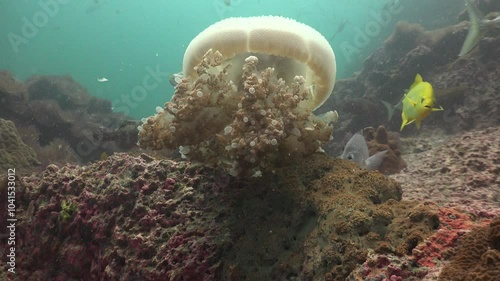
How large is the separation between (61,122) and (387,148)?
1244 cm

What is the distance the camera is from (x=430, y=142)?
721 cm

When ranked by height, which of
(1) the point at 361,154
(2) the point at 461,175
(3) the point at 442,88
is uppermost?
(3) the point at 442,88

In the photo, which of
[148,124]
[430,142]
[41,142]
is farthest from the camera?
[41,142]

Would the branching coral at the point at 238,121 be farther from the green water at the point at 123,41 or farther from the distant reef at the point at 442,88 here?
the green water at the point at 123,41

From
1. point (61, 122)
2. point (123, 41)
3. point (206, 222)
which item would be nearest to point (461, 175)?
point (206, 222)

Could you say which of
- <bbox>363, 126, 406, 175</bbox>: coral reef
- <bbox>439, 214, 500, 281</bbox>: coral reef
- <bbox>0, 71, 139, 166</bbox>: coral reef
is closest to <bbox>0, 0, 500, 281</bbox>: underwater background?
<bbox>439, 214, 500, 281</bbox>: coral reef

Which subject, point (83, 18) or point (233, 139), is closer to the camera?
point (233, 139)

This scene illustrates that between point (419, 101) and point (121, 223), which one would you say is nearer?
point (121, 223)

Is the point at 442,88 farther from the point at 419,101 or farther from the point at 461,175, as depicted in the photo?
the point at 419,101

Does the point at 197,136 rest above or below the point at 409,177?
below

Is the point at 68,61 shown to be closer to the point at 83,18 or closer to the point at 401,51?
the point at 83,18

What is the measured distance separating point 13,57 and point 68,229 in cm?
12761

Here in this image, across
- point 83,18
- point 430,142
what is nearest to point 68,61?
point 83,18

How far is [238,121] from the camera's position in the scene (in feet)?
8.21
